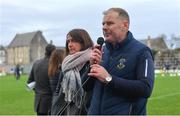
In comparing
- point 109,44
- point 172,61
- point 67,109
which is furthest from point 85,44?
point 172,61

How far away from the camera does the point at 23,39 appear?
142750 millimetres

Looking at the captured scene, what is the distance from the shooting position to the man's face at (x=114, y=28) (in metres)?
4.16

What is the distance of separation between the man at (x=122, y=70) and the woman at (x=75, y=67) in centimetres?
158

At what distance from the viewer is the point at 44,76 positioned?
827 cm

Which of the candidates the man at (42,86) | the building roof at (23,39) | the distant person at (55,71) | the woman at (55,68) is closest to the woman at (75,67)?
the distant person at (55,71)

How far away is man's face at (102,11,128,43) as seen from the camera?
4164 mm

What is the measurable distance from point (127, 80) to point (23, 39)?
140m

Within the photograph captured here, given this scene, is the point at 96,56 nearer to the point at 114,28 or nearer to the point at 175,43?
the point at 114,28

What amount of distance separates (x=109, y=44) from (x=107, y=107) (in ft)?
1.88

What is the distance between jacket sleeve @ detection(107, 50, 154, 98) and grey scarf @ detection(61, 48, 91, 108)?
1.73 meters

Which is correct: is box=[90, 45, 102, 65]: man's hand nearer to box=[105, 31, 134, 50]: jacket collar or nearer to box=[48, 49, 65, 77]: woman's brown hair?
box=[105, 31, 134, 50]: jacket collar

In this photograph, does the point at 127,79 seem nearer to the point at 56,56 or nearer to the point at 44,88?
the point at 56,56

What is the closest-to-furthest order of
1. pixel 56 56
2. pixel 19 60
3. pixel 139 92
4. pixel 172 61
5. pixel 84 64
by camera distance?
pixel 139 92 < pixel 84 64 < pixel 56 56 < pixel 172 61 < pixel 19 60

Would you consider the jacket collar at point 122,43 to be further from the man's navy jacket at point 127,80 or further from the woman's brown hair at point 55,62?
the woman's brown hair at point 55,62
